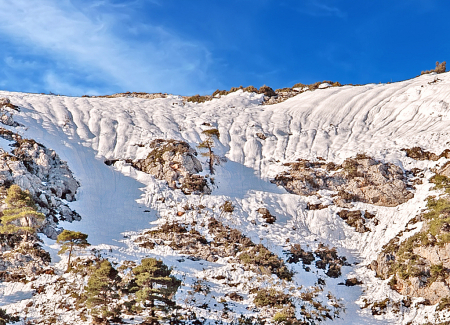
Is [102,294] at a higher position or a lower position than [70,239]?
lower

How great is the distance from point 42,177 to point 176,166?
1472 cm

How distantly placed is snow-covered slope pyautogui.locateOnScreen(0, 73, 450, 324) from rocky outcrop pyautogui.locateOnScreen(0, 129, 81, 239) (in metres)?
1.66

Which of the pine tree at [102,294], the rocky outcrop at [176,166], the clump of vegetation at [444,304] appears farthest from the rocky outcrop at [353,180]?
the pine tree at [102,294]

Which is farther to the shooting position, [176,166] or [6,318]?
[176,166]

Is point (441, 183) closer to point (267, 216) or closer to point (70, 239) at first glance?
point (267, 216)

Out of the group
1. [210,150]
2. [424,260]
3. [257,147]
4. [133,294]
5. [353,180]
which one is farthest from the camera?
[257,147]

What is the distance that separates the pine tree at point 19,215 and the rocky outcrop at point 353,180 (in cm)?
2762

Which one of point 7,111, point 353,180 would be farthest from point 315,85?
point 7,111

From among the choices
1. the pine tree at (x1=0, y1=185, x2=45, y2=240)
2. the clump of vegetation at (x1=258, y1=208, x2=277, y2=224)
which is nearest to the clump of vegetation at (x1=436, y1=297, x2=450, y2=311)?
the clump of vegetation at (x1=258, y1=208, x2=277, y2=224)

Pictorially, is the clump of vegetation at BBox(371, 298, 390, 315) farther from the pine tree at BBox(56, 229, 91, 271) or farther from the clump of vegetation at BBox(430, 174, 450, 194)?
the pine tree at BBox(56, 229, 91, 271)

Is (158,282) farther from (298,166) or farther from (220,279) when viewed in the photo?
(298,166)

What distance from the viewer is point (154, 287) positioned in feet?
83.3

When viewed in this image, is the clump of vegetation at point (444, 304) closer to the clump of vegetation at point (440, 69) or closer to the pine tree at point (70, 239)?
the pine tree at point (70, 239)

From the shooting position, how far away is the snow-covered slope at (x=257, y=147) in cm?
3597
